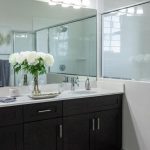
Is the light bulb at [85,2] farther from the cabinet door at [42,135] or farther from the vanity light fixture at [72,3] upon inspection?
the cabinet door at [42,135]

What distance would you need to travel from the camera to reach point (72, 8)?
3428 millimetres

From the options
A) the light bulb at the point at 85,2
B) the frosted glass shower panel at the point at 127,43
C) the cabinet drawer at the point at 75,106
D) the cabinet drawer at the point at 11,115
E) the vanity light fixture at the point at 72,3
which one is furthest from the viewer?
the light bulb at the point at 85,2

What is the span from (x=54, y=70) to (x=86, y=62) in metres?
0.64

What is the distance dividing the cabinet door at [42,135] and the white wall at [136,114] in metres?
1.02

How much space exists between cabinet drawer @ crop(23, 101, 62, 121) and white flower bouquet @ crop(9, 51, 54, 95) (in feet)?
0.92

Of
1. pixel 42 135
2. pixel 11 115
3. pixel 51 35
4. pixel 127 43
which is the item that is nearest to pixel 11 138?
pixel 11 115

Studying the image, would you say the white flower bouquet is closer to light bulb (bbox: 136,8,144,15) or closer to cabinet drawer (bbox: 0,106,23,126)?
cabinet drawer (bbox: 0,106,23,126)

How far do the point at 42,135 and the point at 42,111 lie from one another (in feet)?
0.86

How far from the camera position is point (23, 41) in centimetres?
295

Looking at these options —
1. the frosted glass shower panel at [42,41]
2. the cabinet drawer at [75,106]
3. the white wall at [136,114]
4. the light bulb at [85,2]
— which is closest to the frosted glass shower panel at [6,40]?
the frosted glass shower panel at [42,41]

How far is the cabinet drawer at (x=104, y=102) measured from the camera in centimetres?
294

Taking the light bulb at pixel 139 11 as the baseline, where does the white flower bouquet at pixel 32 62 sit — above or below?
below

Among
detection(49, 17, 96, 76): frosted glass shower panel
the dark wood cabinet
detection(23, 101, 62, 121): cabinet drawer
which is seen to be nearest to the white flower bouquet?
detection(23, 101, 62, 121): cabinet drawer

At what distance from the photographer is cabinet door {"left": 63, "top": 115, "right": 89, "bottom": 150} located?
9.00ft
